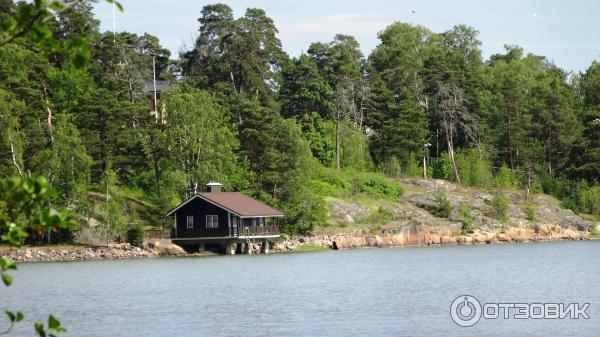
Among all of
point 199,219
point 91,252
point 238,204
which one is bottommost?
point 91,252

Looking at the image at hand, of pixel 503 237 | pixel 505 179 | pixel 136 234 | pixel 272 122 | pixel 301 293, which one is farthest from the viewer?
pixel 505 179

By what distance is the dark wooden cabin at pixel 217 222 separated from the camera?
59.4 meters

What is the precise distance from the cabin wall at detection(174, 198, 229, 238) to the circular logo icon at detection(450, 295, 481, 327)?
28093mm

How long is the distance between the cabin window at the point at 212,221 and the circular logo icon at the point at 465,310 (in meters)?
28.5

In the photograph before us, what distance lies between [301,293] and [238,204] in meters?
25.5

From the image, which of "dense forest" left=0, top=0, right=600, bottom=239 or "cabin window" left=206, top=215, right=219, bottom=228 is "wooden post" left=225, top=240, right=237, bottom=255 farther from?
"dense forest" left=0, top=0, right=600, bottom=239

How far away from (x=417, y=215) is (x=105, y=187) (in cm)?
2241

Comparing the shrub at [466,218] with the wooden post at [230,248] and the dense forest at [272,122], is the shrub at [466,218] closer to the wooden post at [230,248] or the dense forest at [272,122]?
the dense forest at [272,122]

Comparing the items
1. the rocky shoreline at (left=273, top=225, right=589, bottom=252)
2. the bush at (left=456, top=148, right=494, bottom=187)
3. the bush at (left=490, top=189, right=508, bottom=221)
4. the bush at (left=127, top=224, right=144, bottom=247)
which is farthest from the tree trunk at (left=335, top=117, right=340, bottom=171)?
the bush at (left=127, top=224, right=144, bottom=247)

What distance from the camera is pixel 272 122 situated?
67.5 m

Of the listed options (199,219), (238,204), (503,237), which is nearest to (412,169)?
(503,237)

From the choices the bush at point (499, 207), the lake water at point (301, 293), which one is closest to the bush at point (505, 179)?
the bush at point (499, 207)

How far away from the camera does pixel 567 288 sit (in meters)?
36.0

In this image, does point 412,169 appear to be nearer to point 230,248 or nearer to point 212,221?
point 230,248
